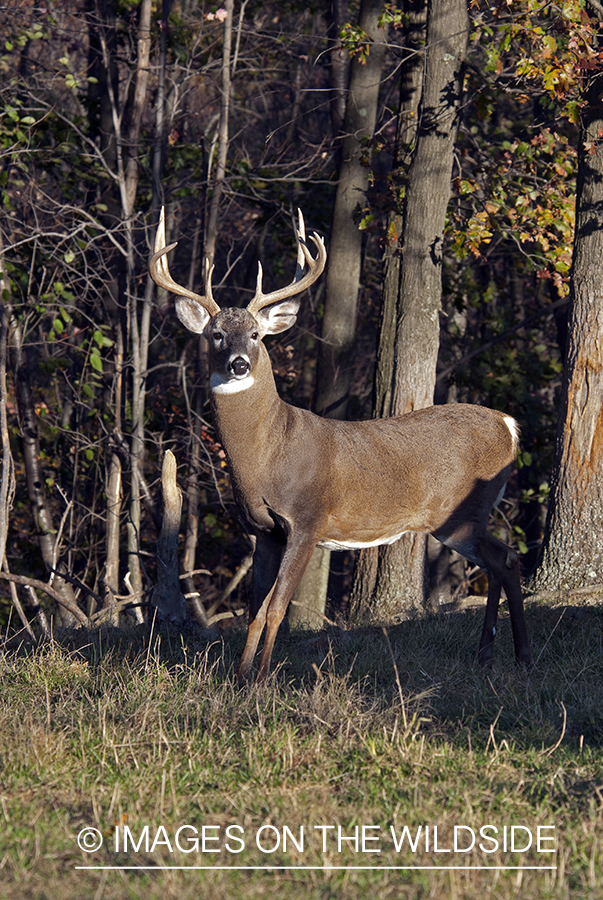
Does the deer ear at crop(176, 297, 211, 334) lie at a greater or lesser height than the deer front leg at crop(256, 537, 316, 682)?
greater

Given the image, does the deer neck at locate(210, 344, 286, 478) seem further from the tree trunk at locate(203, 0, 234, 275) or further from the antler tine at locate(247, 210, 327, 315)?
the tree trunk at locate(203, 0, 234, 275)

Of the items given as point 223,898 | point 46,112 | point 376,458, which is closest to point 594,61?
point 376,458

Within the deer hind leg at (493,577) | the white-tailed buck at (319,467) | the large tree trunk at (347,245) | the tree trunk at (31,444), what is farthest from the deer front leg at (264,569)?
the tree trunk at (31,444)

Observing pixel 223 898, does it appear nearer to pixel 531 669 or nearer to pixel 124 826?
pixel 124 826

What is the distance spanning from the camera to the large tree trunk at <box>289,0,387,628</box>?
371 inches

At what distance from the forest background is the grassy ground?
2.70m

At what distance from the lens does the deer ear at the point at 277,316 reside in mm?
5488

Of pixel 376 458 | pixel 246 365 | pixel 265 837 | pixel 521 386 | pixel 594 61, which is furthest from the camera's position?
pixel 521 386

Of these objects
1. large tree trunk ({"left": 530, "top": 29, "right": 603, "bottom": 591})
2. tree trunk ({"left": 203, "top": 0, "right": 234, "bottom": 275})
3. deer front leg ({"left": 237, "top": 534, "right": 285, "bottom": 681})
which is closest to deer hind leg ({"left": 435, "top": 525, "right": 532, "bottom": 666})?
deer front leg ({"left": 237, "top": 534, "right": 285, "bottom": 681})

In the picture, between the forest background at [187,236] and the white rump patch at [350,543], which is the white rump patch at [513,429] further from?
the forest background at [187,236]

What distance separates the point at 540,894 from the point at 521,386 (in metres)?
8.05

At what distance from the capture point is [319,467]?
17.6 ft

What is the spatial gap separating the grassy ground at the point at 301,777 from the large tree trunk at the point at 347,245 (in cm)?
459

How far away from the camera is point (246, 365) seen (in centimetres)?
507
